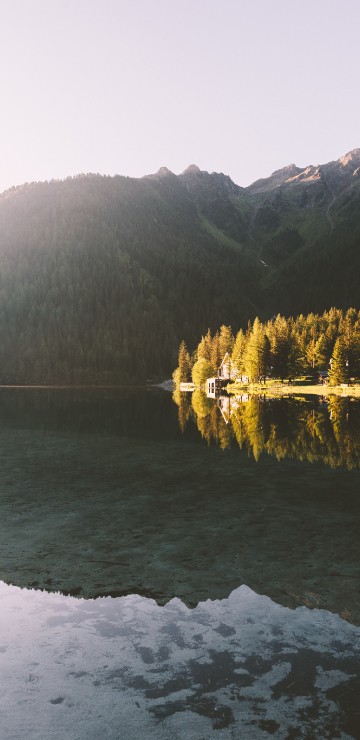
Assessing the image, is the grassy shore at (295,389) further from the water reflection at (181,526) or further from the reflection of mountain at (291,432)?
the water reflection at (181,526)

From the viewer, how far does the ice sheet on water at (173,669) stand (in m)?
9.95

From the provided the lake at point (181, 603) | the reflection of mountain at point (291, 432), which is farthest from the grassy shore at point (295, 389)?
the lake at point (181, 603)

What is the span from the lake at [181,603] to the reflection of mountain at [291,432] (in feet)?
20.3

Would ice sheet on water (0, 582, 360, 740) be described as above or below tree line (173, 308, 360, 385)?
below

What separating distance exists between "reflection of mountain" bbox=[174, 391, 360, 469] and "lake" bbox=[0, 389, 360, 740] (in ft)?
20.3

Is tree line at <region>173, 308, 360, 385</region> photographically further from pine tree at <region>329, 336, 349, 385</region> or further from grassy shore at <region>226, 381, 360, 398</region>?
grassy shore at <region>226, 381, 360, 398</region>

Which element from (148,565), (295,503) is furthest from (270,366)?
(148,565)

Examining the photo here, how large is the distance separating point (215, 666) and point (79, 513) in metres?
14.8

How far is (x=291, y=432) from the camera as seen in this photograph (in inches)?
2120

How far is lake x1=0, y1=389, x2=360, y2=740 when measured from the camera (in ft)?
34.0

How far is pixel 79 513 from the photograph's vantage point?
25406 mm

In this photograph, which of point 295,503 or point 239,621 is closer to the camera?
point 239,621

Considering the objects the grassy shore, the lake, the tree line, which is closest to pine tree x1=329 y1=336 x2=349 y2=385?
the tree line

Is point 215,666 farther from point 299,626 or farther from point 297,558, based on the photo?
point 297,558
